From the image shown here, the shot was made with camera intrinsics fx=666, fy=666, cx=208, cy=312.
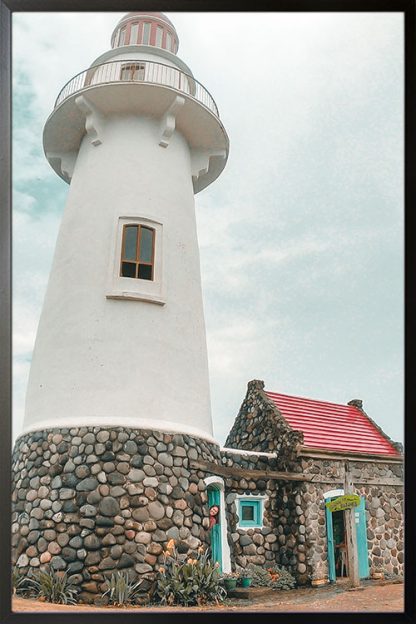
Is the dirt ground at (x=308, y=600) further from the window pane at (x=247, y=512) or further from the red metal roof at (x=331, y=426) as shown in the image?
the red metal roof at (x=331, y=426)

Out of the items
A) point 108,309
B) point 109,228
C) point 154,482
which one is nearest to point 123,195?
point 109,228

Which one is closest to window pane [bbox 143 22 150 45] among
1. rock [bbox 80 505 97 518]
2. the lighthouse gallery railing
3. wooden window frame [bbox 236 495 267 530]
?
the lighthouse gallery railing

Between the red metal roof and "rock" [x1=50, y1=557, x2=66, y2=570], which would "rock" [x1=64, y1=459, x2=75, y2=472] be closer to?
"rock" [x1=50, y1=557, x2=66, y2=570]

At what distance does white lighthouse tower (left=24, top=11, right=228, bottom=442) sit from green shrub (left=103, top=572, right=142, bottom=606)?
1.93m

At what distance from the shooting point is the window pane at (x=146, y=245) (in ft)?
32.8

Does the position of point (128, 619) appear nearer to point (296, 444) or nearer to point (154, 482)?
point (154, 482)

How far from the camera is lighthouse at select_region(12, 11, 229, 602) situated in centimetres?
858

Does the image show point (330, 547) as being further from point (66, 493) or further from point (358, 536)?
point (66, 493)

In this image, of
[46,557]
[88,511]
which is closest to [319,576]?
[88,511]

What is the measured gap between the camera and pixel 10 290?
11.1 feet

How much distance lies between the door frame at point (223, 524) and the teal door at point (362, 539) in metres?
2.23

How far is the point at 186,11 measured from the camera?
334 centimetres

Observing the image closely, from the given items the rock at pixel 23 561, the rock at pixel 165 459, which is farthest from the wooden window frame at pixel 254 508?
the rock at pixel 23 561
